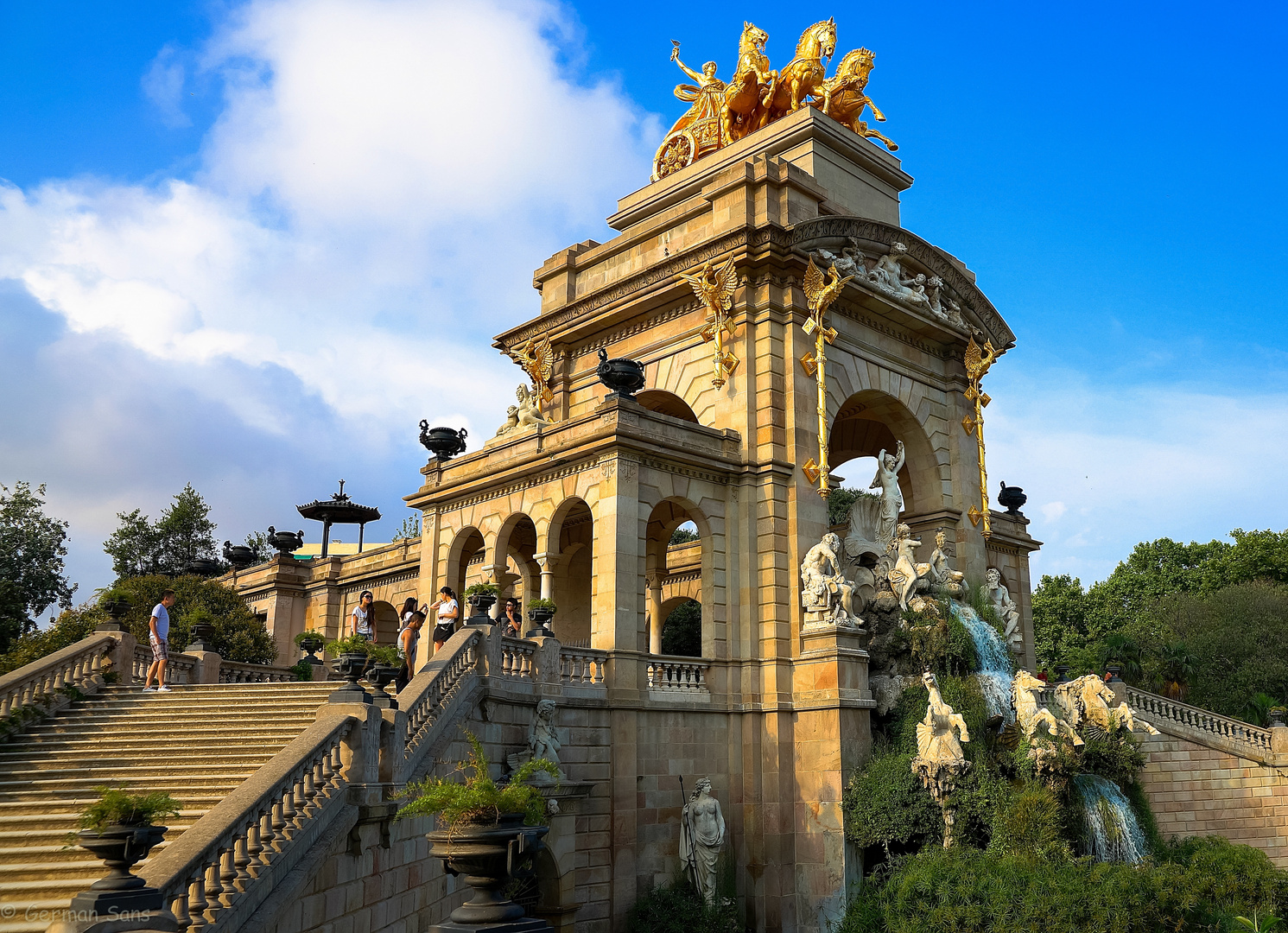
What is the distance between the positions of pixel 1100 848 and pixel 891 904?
506 cm

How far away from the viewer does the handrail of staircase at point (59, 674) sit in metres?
15.3

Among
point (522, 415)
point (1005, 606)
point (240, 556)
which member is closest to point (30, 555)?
point (240, 556)

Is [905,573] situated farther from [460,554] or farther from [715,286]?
[460,554]

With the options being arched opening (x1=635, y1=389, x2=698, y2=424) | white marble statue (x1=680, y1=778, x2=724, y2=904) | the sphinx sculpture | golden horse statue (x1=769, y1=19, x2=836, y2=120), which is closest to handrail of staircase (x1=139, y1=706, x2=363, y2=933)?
white marble statue (x1=680, y1=778, x2=724, y2=904)

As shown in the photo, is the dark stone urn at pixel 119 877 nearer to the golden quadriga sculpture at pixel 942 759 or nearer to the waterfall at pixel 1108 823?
the golden quadriga sculpture at pixel 942 759

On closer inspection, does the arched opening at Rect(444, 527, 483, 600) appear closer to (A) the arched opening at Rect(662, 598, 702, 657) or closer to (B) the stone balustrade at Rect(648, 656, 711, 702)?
(B) the stone balustrade at Rect(648, 656, 711, 702)

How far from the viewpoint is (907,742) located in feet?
70.9

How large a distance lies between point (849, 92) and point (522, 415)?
14.2m

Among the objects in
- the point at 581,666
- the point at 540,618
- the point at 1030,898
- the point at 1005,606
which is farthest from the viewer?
the point at 1005,606

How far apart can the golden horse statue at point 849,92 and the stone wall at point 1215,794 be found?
20335 mm

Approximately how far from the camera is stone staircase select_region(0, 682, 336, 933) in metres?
10.4

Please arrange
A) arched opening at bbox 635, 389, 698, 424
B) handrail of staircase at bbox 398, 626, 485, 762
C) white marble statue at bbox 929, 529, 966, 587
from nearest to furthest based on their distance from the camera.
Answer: handrail of staircase at bbox 398, 626, 485, 762, white marble statue at bbox 929, 529, 966, 587, arched opening at bbox 635, 389, 698, 424

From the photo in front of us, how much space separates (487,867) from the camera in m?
8.91

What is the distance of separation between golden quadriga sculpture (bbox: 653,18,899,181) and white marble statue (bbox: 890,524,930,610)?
14002 millimetres
